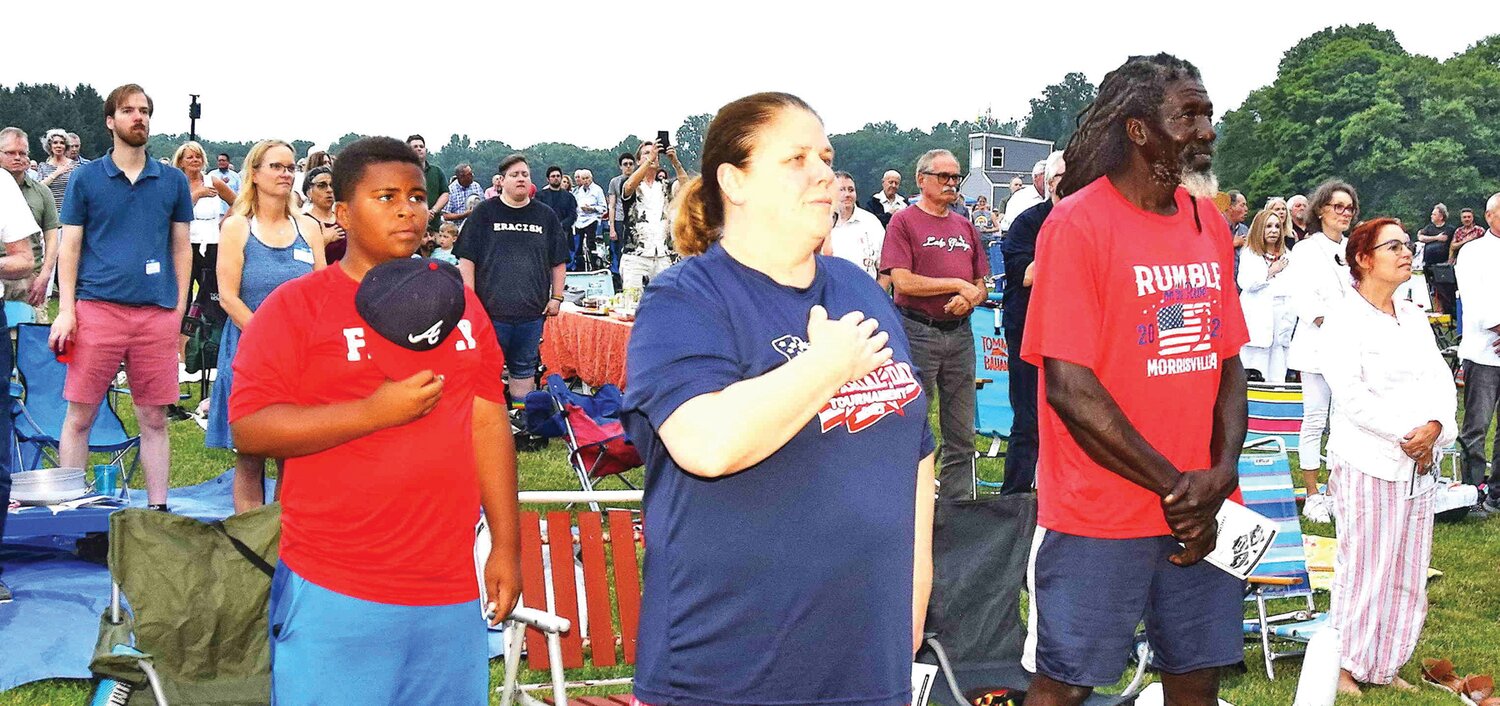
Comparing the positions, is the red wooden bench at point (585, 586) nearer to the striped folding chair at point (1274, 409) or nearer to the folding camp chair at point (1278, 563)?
the folding camp chair at point (1278, 563)

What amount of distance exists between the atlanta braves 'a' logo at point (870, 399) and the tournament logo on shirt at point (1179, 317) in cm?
135

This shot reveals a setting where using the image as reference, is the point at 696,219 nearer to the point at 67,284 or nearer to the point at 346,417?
the point at 346,417

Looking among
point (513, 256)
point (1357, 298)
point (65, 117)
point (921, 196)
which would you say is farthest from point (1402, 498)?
point (65, 117)

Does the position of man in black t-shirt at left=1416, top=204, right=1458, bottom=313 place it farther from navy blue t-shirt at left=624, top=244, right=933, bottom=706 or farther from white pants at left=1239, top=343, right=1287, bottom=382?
navy blue t-shirt at left=624, top=244, right=933, bottom=706

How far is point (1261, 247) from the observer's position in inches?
432

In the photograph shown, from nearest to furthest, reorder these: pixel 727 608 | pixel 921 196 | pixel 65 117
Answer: pixel 727 608 → pixel 921 196 → pixel 65 117

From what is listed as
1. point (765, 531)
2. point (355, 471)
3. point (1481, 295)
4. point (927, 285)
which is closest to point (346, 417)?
point (355, 471)

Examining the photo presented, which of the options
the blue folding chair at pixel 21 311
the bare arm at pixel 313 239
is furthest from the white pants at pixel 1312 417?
the blue folding chair at pixel 21 311

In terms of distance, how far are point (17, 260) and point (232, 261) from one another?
3.85ft

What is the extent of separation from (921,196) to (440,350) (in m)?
5.43

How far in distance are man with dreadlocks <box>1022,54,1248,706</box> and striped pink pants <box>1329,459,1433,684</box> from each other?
Result: 1.89 metres

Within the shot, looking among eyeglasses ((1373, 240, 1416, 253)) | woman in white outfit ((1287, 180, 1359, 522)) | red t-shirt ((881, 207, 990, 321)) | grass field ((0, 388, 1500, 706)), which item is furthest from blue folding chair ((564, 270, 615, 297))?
eyeglasses ((1373, 240, 1416, 253))

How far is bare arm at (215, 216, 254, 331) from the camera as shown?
6535mm

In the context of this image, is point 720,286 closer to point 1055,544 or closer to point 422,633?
point 422,633
